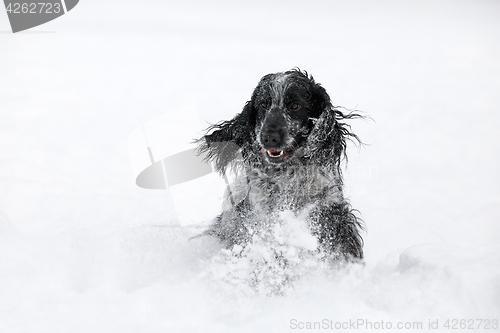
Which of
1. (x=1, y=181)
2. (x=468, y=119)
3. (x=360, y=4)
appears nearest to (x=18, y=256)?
(x=1, y=181)

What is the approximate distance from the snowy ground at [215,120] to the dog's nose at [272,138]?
0.94 m

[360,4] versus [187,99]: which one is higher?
[360,4]

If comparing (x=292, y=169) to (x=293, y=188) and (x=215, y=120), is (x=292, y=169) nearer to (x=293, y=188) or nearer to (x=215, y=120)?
(x=293, y=188)

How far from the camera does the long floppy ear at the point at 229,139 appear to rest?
3.81m

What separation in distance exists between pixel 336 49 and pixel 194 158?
21.9ft

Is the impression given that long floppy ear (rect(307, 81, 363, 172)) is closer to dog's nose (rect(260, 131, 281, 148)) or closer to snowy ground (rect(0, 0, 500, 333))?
dog's nose (rect(260, 131, 281, 148))

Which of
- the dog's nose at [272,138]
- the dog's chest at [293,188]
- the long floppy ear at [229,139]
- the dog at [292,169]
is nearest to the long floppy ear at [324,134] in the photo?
the dog at [292,169]

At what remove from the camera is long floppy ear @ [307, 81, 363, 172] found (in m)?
3.54

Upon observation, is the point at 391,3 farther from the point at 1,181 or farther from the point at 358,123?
the point at 1,181

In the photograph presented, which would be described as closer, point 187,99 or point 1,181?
point 1,181

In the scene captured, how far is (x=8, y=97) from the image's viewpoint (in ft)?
26.2

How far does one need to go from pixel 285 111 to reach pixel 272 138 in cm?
28

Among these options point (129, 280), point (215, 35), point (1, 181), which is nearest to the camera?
point (129, 280)

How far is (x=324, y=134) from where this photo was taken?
3.58m
